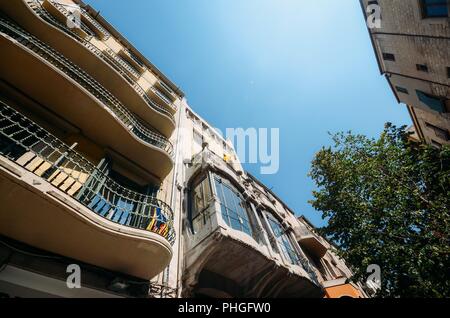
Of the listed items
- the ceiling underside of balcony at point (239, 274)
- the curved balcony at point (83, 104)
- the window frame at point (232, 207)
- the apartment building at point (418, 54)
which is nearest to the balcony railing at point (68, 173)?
the curved balcony at point (83, 104)

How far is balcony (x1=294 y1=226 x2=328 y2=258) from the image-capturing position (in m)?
16.3

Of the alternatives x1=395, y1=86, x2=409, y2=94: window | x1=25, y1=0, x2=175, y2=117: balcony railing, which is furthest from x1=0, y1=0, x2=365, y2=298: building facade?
x1=395, y1=86, x2=409, y2=94: window

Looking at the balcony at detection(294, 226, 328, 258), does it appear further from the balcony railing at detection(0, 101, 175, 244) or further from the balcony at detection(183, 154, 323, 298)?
the balcony railing at detection(0, 101, 175, 244)

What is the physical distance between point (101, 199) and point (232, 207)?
184 inches

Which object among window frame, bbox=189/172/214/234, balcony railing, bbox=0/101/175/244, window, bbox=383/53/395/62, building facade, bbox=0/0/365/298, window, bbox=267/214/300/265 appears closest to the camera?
building facade, bbox=0/0/365/298

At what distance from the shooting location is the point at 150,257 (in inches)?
213

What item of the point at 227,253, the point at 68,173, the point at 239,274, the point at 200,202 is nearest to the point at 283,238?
the point at 239,274

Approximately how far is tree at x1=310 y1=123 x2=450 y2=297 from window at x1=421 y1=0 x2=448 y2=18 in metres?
6.14

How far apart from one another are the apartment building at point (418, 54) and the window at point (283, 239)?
41.3 feet

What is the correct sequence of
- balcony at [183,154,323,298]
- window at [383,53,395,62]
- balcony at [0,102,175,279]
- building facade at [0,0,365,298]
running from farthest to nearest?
window at [383,53,395,62] < balcony at [183,154,323,298] < building facade at [0,0,365,298] < balcony at [0,102,175,279]

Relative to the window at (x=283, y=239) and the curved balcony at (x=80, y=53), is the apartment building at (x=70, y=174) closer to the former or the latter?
the curved balcony at (x=80, y=53)

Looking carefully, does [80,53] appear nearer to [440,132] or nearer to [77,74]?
[77,74]

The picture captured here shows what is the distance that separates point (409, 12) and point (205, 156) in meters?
14.0

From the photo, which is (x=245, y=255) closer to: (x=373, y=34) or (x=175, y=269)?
(x=175, y=269)
